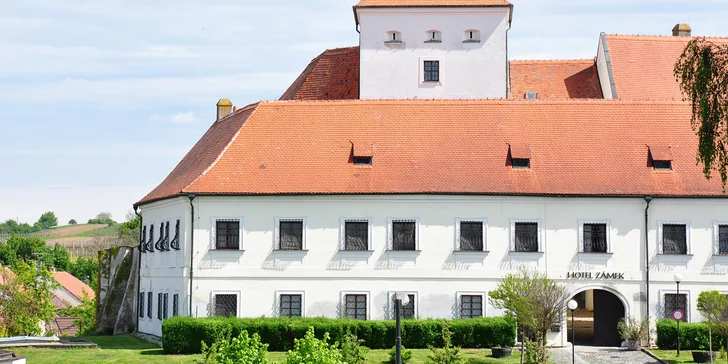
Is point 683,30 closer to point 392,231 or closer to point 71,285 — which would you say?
point 392,231

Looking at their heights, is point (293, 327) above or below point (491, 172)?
below

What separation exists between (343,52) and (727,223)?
21.8 m

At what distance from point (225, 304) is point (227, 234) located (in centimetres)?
263

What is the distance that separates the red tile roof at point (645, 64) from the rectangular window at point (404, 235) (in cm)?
1450

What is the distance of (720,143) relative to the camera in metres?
28.8

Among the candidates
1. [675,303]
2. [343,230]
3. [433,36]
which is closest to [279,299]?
[343,230]

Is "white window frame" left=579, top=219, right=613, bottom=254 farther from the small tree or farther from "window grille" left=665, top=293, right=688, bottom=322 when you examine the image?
the small tree

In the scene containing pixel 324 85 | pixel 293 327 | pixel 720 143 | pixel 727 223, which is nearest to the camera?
pixel 720 143

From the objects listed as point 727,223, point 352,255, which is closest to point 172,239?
point 352,255

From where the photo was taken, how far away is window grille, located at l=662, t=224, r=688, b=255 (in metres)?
42.5

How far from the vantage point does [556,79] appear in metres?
55.6

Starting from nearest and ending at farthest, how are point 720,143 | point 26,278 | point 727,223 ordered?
point 720,143 < point 727,223 < point 26,278

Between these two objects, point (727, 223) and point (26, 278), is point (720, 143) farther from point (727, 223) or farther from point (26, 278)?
point (26, 278)

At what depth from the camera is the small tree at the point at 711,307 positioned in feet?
123
